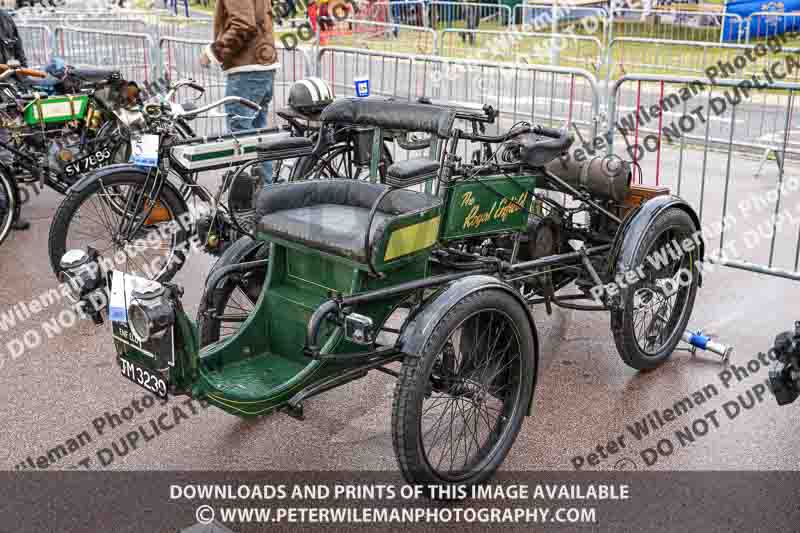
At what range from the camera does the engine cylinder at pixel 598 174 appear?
453 cm

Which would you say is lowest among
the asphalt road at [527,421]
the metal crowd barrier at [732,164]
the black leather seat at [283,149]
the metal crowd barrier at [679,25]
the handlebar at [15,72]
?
the asphalt road at [527,421]

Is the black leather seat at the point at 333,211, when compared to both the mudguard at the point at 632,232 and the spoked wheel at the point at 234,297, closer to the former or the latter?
the spoked wheel at the point at 234,297

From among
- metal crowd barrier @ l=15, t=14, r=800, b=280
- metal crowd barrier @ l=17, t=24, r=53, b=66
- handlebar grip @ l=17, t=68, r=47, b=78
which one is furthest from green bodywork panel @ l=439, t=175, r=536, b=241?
metal crowd barrier @ l=17, t=24, r=53, b=66

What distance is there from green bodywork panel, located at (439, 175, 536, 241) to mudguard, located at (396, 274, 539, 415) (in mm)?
475

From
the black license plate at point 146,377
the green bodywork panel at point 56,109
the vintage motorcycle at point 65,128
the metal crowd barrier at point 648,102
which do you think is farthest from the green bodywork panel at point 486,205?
the green bodywork panel at point 56,109

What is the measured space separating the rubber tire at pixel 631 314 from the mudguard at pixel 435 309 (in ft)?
3.20

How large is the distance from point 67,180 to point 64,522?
13.8 feet

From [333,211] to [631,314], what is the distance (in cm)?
154

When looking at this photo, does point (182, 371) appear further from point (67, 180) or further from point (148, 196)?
point (67, 180)

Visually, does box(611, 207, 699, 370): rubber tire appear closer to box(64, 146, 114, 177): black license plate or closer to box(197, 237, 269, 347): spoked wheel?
box(197, 237, 269, 347): spoked wheel

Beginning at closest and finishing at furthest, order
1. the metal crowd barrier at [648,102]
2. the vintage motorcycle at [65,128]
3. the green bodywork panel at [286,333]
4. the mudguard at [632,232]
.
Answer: the green bodywork panel at [286,333] → the mudguard at [632,232] → the metal crowd barrier at [648,102] → the vintage motorcycle at [65,128]

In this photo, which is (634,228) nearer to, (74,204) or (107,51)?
(74,204)

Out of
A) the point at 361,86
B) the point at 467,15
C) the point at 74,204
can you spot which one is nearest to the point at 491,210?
the point at 361,86

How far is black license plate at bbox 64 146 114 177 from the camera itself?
6.92 m
